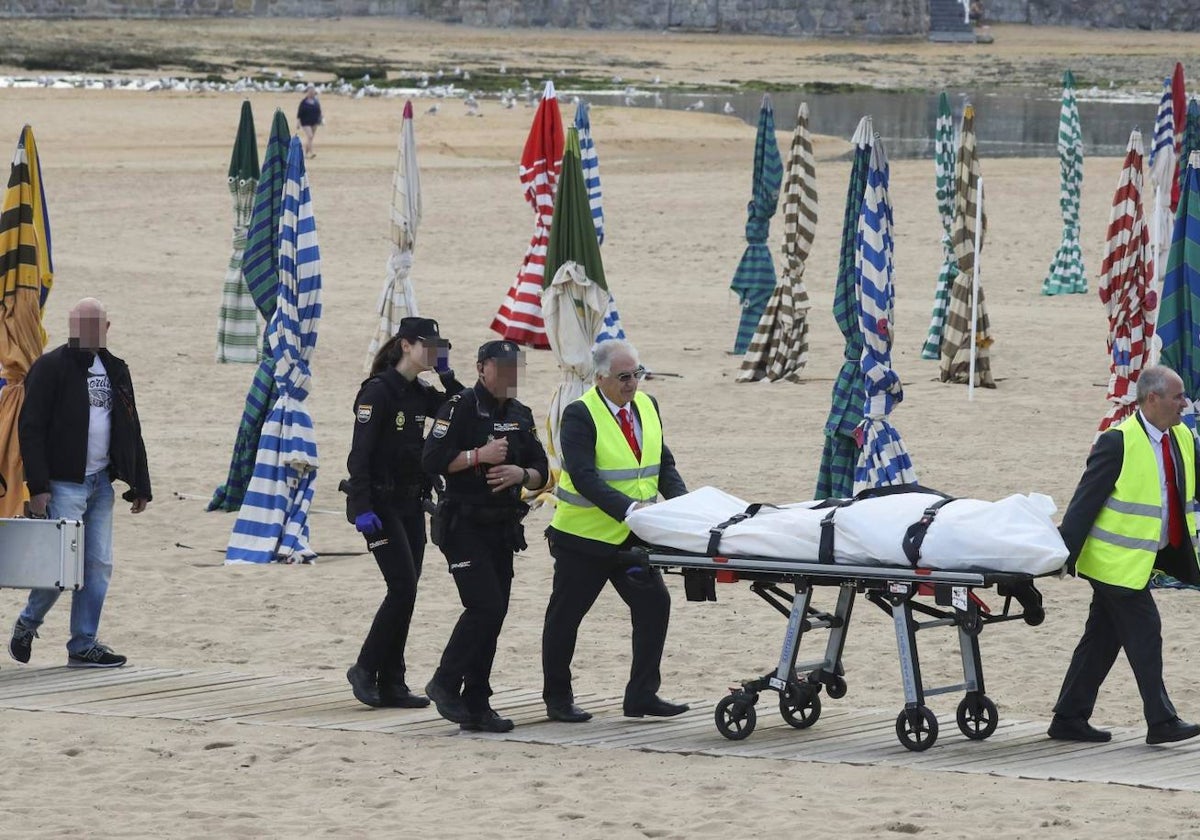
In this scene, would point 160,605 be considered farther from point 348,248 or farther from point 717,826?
point 348,248

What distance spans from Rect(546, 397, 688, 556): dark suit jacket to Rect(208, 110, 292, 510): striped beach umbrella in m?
4.95

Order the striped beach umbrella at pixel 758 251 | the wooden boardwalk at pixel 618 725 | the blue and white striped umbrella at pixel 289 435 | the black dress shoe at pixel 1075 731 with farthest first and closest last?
the striped beach umbrella at pixel 758 251 < the blue and white striped umbrella at pixel 289 435 < the black dress shoe at pixel 1075 731 < the wooden boardwalk at pixel 618 725

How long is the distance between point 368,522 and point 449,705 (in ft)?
2.57

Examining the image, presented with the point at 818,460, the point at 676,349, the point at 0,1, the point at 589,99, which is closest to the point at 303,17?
the point at 0,1

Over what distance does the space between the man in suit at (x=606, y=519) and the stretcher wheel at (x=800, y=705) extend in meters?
0.51

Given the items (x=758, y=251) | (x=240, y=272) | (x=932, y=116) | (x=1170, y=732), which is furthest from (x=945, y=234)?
(x=932, y=116)

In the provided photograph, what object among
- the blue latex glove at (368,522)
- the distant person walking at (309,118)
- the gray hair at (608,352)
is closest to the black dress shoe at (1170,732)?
the gray hair at (608,352)

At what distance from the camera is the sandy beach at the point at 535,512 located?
21.3 ft

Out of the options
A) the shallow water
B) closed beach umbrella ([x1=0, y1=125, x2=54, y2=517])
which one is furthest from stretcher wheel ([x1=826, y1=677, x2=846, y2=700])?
the shallow water

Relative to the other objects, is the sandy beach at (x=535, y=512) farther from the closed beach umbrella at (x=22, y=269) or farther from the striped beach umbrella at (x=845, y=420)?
the closed beach umbrella at (x=22, y=269)

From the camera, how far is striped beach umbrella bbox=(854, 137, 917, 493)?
1134 centimetres

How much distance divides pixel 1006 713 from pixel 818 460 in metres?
5.96

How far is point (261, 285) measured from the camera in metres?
12.9

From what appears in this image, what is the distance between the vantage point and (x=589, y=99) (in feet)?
185
